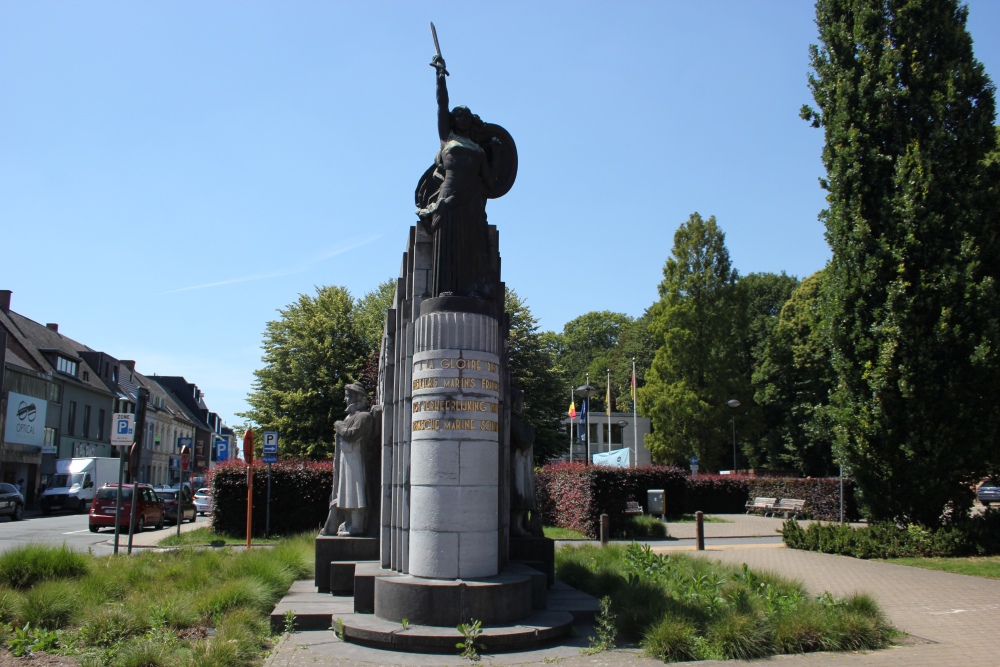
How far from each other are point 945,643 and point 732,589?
2.42 m

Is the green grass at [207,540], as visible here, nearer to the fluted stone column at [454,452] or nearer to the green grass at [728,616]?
the fluted stone column at [454,452]

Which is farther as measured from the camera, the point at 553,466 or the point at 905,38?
the point at 553,466

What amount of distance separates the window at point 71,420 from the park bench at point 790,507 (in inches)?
1642

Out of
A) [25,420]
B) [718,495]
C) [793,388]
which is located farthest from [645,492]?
[25,420]

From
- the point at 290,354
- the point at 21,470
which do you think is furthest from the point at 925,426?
the point at 21,470

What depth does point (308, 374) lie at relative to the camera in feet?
125

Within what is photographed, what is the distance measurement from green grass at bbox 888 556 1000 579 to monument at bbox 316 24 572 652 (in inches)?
340

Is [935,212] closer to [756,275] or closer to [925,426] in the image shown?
[925,426]

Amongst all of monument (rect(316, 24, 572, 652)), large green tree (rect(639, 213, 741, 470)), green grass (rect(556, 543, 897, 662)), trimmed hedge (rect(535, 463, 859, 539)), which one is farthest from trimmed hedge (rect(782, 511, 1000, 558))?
large green tree (rect(639, 213, 741, 470))

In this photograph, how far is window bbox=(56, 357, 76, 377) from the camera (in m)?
49.4

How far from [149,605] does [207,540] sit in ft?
43.2

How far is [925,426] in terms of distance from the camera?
17266 mm

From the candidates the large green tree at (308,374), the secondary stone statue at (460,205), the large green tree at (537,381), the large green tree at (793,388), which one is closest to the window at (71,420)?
the large green tree at (308,374)

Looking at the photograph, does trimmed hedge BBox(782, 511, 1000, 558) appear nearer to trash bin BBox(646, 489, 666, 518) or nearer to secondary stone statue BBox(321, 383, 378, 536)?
trash bin BBox(646, 489, 666, 518)
